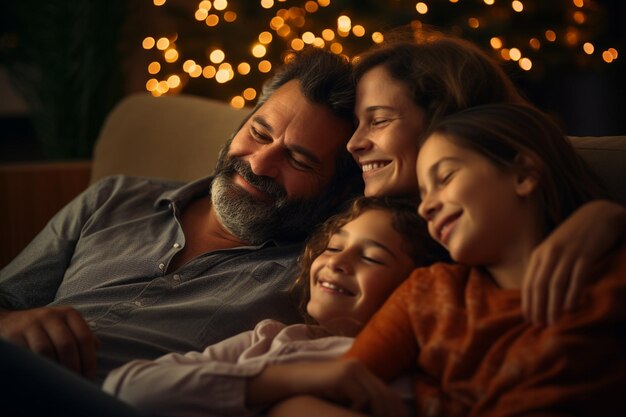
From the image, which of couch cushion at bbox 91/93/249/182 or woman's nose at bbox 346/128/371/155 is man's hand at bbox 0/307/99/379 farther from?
couch cushion at bbox 91/93/249/182

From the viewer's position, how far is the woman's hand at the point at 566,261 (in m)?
0.99

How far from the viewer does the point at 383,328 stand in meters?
1.12

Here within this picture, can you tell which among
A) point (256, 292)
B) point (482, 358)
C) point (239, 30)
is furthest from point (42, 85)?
point (482, 358)

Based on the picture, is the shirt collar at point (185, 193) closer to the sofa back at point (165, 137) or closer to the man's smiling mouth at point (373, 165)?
the sofa back at point (165, 137)

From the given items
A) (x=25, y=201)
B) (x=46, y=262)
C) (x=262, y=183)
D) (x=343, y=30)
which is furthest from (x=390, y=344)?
(x=343, y=30)

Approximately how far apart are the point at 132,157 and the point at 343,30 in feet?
3.49

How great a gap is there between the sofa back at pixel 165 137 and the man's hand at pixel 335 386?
115 centimetres

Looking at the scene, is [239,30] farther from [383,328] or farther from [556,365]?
[556,365]

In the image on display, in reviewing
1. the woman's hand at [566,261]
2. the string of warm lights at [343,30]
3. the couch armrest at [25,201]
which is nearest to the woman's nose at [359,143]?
the woman's hand at [566,261]

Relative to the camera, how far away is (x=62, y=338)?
4.21ft

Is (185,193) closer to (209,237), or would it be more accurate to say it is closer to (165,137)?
(209,237)

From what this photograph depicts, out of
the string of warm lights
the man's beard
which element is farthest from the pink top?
the string of warm lights

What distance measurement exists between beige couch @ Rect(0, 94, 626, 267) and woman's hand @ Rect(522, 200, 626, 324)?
1274 mm

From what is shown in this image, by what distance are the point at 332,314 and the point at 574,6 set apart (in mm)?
2217
